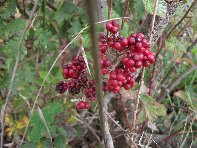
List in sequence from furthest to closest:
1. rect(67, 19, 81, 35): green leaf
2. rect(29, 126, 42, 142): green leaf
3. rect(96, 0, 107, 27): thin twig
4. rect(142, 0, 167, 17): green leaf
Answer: rect(67, 19, 81, 35): green leaf, rect(29, 126, 42, 142): green leaf, rect(96, 0, 107, 27): thin twig, rect(142, 0, 167, 17): green leaf

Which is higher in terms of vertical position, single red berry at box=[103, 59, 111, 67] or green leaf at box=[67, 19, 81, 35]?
green leaf at box=[67, 19, 81, 35]

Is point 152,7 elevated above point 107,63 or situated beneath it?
elevated above

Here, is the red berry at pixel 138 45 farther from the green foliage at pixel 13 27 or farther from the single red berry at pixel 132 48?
the green foliage at pixel 13 27

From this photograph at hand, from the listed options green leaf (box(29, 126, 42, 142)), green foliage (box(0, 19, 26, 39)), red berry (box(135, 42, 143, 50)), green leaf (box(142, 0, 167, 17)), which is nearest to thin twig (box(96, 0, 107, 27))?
green leaf (box(142, 0, 167, 17))

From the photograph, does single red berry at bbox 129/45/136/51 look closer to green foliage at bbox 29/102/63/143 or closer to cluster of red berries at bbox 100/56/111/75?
cluster of red berries at bbox 100/56/111/75

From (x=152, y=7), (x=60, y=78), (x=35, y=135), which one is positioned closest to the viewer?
A: (x=152, y=7)

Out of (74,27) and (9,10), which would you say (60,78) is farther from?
(9,10)

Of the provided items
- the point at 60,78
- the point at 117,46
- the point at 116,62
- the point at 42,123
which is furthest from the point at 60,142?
the point at 117,46

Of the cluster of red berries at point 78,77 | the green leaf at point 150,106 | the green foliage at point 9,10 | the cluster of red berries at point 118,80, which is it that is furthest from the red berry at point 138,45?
the green foliage at point 9,10

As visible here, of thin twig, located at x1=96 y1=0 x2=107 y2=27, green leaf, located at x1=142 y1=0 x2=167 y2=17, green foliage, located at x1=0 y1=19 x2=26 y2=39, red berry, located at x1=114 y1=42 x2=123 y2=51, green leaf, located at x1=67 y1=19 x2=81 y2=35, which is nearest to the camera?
red berry, located at x1=114 y1=42 x2=123 y2=51

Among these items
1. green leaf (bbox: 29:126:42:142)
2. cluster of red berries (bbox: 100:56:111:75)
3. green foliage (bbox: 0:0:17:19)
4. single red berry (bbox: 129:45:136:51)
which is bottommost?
green leaf (bbox: 29:126:42:142)
